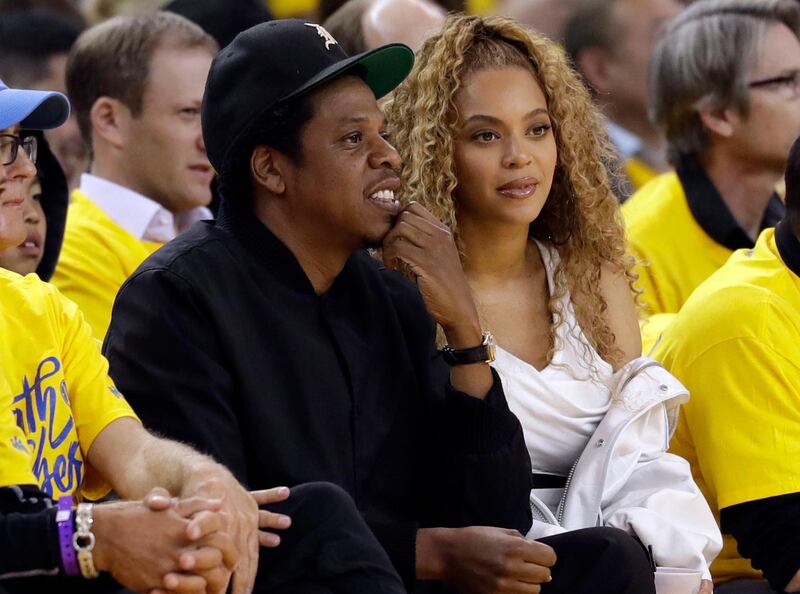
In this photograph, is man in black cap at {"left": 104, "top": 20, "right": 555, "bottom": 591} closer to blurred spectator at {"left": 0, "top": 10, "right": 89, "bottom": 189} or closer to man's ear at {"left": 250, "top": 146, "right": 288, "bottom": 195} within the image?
man's ear at {"left": 250, "top": 146, "right": 288, "bottom": 195}

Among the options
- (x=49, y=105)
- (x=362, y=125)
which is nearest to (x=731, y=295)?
(x=362, y=125)

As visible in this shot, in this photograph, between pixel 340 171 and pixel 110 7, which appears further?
pixel 110 7

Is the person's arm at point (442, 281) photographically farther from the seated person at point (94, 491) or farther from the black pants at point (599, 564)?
the seated person at point (94, 491)

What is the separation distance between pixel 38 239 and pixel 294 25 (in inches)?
39.0

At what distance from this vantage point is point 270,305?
315 centimetres

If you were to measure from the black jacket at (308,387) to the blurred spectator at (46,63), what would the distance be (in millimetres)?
2383

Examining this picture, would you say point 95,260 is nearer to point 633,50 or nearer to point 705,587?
point 705,587

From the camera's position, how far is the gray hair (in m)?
5.18

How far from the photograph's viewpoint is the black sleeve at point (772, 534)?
136 inches

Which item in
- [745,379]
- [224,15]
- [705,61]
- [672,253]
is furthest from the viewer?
[224,15]

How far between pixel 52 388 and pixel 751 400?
5.48 ft

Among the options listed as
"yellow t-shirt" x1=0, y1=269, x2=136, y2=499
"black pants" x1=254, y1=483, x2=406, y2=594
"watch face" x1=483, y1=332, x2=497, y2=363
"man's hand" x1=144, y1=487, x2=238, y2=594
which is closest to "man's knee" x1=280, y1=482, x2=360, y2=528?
"black pants" x1=254, y1=483, x2=406, y2=594

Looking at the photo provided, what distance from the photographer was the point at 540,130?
3.75 metres

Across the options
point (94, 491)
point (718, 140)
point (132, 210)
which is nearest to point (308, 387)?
point (94, 491)
